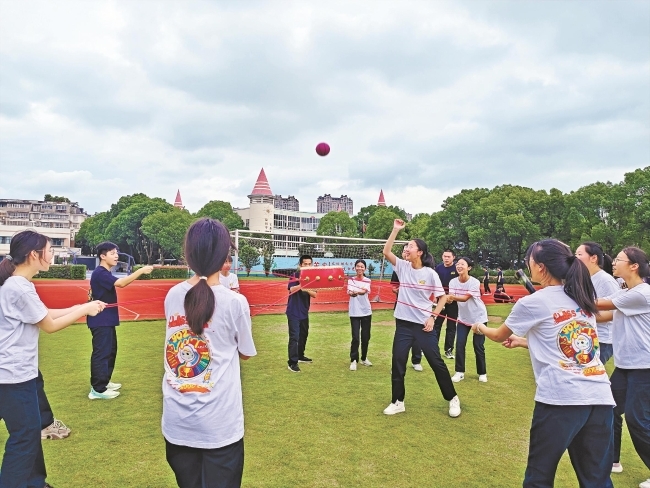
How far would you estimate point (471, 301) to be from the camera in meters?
7.29

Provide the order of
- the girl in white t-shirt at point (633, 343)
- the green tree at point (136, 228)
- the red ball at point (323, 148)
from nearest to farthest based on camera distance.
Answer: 1. the girl in white t-shirt at point (633, 343)
2. the red ball at point (323, 148)
3. the green tree at point (136, 228)

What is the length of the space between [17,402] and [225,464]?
6.14ft

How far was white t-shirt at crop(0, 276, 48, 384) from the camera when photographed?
3002 millimetres

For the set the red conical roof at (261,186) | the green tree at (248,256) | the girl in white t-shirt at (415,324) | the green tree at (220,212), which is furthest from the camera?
the red conical roof at (261,186)

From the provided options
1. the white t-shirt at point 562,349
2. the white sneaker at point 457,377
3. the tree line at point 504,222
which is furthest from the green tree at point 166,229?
the white t-shirt at point 562,349

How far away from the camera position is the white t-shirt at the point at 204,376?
6.86 feet

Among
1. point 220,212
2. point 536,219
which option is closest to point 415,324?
point 536,219

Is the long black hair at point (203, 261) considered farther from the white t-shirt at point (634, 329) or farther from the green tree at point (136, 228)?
the green tree at point (136, 228)

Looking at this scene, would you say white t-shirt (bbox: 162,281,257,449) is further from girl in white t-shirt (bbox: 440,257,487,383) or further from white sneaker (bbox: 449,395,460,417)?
girl in white t-shirt (bbox: 440,257,487,383)

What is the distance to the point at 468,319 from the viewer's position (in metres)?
7.39

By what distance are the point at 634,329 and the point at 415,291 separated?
7.77 ft

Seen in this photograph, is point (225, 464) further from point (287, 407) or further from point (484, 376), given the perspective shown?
point (484, 376)

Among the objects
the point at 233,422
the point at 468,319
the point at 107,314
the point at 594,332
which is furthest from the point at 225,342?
the point at 468,319

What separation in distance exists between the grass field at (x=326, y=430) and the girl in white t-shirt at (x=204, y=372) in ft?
6.18
